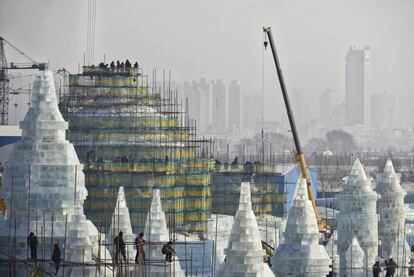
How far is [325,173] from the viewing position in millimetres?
169625

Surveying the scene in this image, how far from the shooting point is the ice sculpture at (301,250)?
55.1 meters

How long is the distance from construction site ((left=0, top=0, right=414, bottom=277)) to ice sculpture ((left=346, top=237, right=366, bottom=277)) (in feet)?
0.17

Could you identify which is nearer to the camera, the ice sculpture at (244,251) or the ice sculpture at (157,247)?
the ice sculpture at (244,251)

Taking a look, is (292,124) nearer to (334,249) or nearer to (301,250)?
(334,249)

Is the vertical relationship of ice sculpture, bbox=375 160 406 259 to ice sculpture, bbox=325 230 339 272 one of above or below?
above

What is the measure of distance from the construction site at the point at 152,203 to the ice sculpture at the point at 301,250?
0.14ft

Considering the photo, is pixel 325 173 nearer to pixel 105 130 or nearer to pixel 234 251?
pixel 105 130

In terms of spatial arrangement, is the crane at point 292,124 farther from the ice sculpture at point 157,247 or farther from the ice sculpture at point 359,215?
the ice sculpture at point 157,247

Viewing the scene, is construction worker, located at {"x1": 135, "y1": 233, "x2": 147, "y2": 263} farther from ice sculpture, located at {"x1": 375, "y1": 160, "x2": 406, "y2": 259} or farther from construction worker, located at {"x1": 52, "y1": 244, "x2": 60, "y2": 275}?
ice sculpture, located at {"x1": 375, "y1": 160, "x2": 406, "y2": 259}

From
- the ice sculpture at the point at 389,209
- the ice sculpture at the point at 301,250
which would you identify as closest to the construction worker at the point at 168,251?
the ice sculpture at the point at 301,250

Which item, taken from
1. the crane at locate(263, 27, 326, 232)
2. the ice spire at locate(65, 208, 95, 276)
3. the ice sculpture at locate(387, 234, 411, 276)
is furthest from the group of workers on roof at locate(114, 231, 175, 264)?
the crane at locate(263, 27, 326, 232)

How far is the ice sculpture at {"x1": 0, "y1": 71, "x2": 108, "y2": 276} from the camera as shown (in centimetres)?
5166

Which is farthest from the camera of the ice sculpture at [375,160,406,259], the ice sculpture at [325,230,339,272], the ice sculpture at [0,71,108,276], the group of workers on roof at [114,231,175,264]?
the ice sculpture at [375,160,406,259]

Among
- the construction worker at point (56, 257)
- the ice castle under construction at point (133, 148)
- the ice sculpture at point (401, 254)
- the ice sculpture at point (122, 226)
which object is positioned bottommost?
the ice sculpture at point (401, 254)
